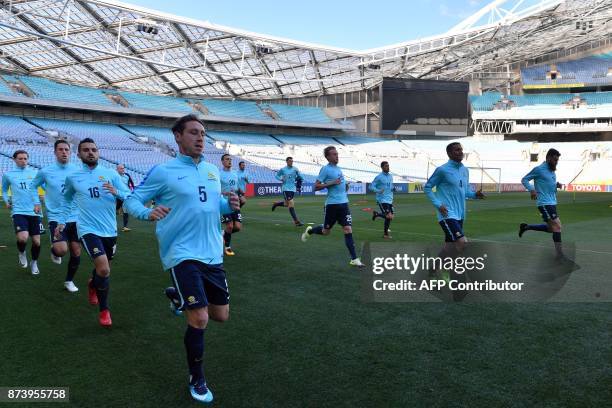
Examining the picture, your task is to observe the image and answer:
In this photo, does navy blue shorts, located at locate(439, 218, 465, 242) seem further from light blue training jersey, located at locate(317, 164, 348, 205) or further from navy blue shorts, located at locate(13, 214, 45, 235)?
navy blue shorts, located at locate(13, 214, 45, 235)

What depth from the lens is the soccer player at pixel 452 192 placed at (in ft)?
23.4

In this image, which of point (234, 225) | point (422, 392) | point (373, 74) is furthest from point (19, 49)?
point (422, 392)

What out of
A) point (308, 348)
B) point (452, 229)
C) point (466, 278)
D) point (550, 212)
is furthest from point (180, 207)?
point (550, 212)

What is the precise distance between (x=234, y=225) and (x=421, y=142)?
51596mm

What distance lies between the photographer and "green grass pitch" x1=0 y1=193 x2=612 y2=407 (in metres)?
3.83

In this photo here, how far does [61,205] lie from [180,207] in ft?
14.1

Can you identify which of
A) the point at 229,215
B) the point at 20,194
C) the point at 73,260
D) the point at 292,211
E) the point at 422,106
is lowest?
the point at 73,260

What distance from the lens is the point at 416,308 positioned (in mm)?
6289

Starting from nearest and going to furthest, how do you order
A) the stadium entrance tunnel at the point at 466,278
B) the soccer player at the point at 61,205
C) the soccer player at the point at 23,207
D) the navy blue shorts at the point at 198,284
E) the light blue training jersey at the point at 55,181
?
the navy blue shorts at the point at 198,284 → the stadium entrance tunnel at the point at 466,278 → the soccer player at the point at 61,205 → the light blue training jersey at the point at 55,181 → the soccer player at the point at 23,207

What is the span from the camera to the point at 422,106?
5150 cm

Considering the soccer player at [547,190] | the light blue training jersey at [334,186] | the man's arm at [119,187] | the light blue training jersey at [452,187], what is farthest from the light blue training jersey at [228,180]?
the soccer player at [547,190]

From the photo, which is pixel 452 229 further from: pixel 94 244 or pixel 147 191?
pixel 94 244

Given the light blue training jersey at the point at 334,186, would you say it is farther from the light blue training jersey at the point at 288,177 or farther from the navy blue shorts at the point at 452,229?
the light blue training jersey at the point at 288,177

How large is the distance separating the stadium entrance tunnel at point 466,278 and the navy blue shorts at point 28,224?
6058 millimetres
